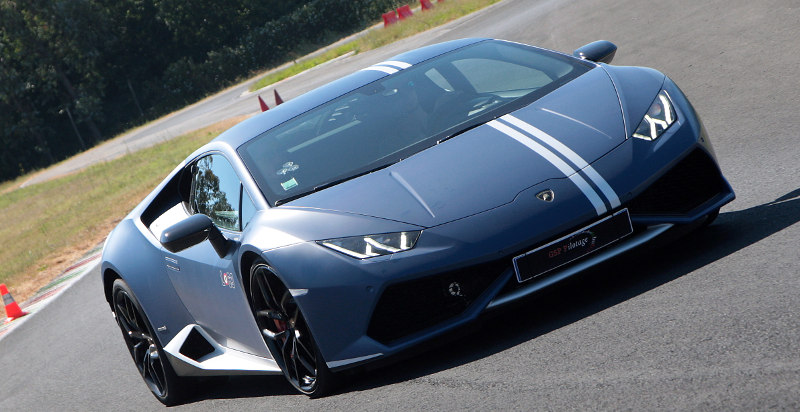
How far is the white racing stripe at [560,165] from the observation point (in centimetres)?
427

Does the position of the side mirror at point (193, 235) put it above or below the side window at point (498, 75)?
below

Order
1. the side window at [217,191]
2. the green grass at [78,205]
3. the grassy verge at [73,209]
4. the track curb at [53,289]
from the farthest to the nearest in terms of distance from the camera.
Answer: the green grass at [78,205] → the grassy verge at [73,209] → the track curb at [53,289] → the side window at [217,191]

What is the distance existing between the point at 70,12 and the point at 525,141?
68.5 metres

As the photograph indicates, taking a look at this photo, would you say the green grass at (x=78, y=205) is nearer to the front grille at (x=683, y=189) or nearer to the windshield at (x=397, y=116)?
the windshield at (x=397, y=116)

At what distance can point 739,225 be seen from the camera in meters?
5.14

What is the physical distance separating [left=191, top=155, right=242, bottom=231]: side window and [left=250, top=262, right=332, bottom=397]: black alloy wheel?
1.75 ft

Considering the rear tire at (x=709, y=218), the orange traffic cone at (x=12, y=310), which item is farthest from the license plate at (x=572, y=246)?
the orange traffic cone at (x=12, y=310)

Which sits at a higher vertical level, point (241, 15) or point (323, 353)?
point (323, 353)

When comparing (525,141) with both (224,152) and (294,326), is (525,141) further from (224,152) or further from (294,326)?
(224,152)

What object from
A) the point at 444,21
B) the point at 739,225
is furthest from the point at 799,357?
the point at 444,21

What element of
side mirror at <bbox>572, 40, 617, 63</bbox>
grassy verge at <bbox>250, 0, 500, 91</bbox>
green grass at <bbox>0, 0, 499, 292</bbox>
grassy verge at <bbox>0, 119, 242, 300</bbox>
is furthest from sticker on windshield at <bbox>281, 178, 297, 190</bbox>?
grassy verge at <bbox>250, 0, 500, 91</bbox>

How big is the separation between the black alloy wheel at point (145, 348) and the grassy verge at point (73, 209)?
7.61m

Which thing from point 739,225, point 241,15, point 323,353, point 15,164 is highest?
point 323,353

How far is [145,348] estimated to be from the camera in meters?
6.39
